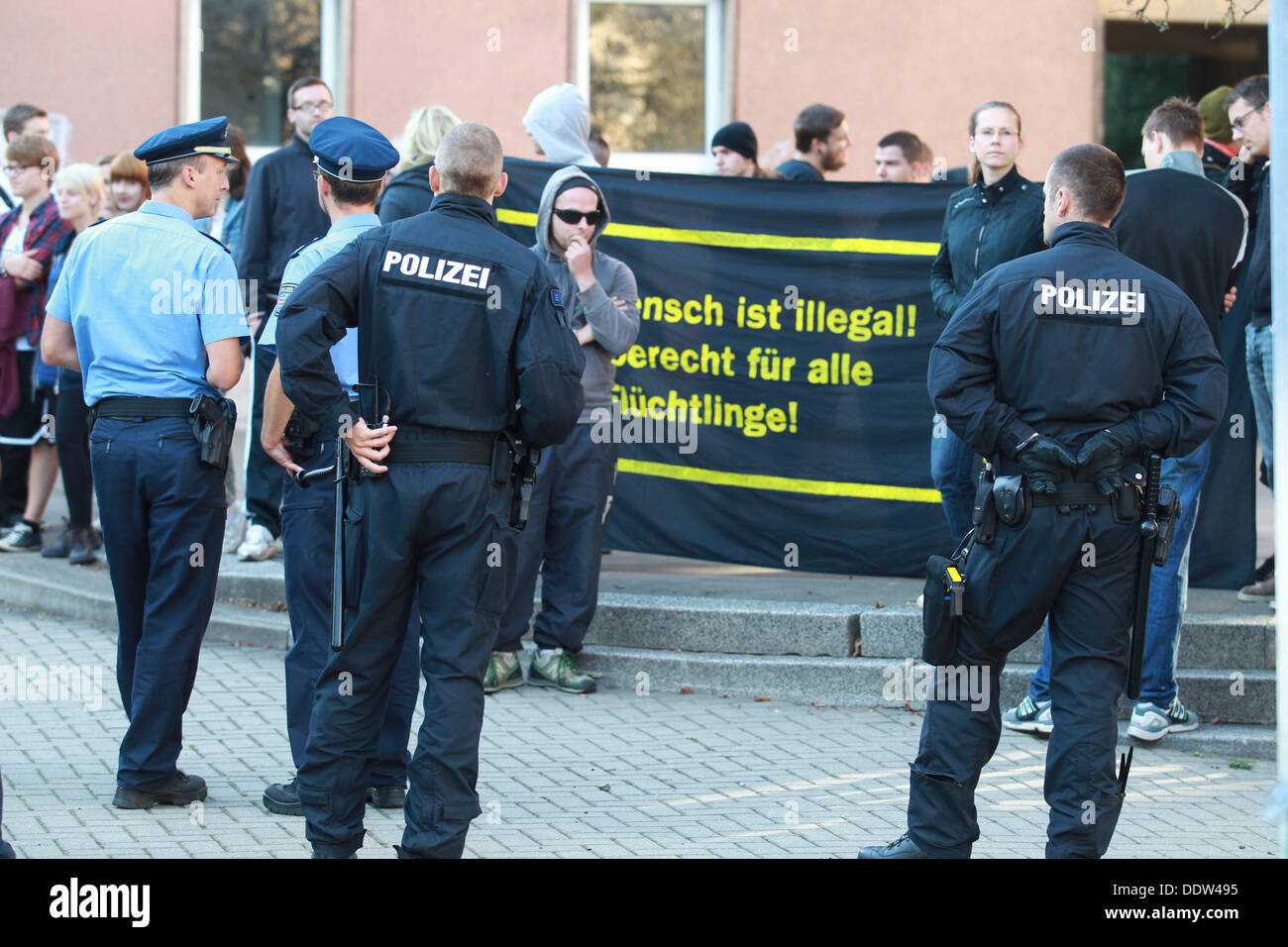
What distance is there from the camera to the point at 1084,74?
12.2 m

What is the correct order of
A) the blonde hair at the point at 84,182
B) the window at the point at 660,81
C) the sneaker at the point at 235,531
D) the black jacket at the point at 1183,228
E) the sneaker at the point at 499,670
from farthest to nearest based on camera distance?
the window at the point at 660,81
the blonde hair at the point at 84,182
the sneaker at the point at 235,531
the sneaker at the point at 499,670
the black jacket at the point at 1183,228

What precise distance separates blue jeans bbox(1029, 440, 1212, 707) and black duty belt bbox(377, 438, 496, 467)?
2899 mm

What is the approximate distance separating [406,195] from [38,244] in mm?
2861

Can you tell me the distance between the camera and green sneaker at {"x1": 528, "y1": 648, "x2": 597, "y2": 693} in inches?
275

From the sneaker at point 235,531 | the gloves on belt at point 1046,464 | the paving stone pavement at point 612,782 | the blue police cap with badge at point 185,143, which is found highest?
the blue police cap with badge at point 185,143

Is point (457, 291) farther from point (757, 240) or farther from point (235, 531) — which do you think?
point (235, 531)

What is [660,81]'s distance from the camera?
1212cm

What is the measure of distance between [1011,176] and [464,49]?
6054mm

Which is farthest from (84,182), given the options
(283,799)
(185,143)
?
(283,799)

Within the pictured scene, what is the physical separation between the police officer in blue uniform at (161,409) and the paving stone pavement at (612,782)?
1.22 feet

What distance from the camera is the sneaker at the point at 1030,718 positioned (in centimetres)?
645

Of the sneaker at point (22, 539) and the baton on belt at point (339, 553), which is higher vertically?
the baton on belt at point (339, 553)
